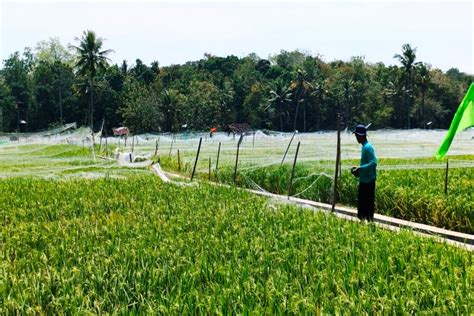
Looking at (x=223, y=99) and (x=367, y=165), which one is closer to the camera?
(x=367, y=165)

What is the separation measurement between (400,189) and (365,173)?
2.33m

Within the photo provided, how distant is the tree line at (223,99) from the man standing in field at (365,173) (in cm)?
4897

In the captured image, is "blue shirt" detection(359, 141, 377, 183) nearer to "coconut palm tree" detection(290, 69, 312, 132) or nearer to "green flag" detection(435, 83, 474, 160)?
"green flag" detection(435, 83, 474, 160)

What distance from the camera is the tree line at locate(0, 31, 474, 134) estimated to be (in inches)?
2269

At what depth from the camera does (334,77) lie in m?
66.4

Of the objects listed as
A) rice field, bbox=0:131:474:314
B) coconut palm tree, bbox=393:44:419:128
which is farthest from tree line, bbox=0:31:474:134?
rice field, bbox=0:131:474:314

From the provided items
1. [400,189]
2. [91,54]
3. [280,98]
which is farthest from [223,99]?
[400,189]

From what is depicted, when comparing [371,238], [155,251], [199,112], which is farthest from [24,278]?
[199,112]

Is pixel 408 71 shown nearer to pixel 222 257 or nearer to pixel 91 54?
pixel 91 54

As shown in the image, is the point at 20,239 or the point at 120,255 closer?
the point at 120,255

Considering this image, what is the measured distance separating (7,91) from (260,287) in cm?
6225

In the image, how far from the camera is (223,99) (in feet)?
200

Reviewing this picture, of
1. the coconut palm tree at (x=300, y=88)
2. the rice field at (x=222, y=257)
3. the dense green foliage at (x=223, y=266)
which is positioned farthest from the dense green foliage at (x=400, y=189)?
the coconut palm tree at (x=300, y=88)

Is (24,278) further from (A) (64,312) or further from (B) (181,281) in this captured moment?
(B) (181,281)
